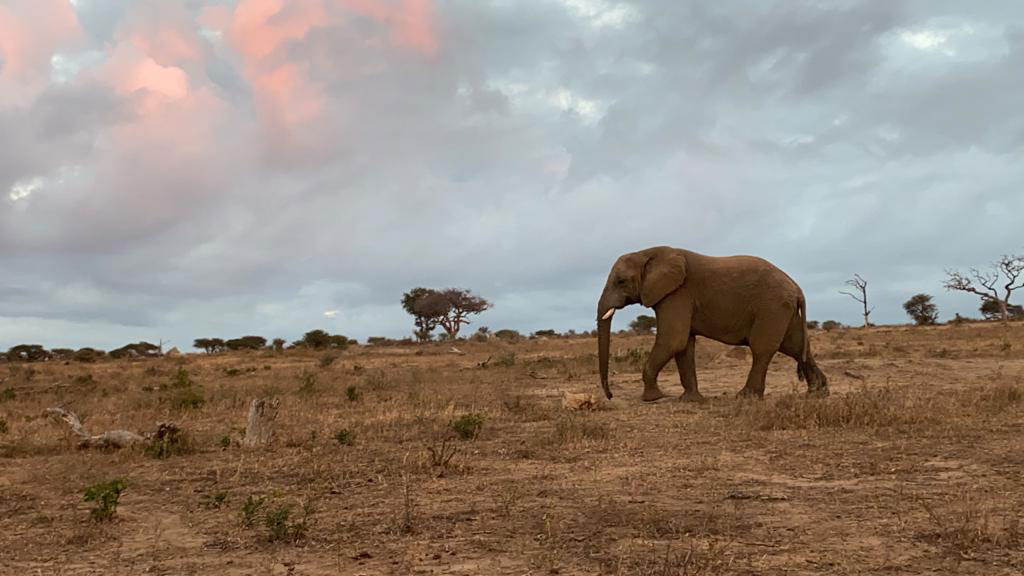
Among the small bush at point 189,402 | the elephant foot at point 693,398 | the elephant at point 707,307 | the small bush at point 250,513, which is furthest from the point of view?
the small bush at point 189,402

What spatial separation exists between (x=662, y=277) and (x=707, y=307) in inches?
40.7

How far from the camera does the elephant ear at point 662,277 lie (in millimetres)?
14164

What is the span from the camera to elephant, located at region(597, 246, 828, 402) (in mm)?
13844

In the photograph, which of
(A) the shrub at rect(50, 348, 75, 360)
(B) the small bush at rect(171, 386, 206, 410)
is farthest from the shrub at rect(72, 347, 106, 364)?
(B) the small bush at rect(171, 386, 206, 410)

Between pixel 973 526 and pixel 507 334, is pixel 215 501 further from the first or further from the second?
pixel 507 334

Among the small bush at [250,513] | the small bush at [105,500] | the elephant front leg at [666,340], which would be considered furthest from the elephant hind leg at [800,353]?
the small bush at [105,500]

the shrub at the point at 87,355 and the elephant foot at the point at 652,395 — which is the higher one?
the shrub at the point at 87,355

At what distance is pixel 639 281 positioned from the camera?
1459 centimetres

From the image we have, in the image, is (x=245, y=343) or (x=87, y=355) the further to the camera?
(x=245, y=343)

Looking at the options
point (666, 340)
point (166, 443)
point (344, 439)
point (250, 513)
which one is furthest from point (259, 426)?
point (666, 340)

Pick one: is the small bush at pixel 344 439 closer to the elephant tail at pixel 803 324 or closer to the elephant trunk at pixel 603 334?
the elephant trunk at pixel 603 334

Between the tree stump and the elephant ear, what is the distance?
24.3 ft

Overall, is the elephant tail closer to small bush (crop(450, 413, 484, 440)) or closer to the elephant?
the elephant

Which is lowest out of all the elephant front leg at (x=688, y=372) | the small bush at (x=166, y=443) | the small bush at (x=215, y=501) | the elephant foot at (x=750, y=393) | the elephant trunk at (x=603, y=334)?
the small bush at (x=215, y=501)
